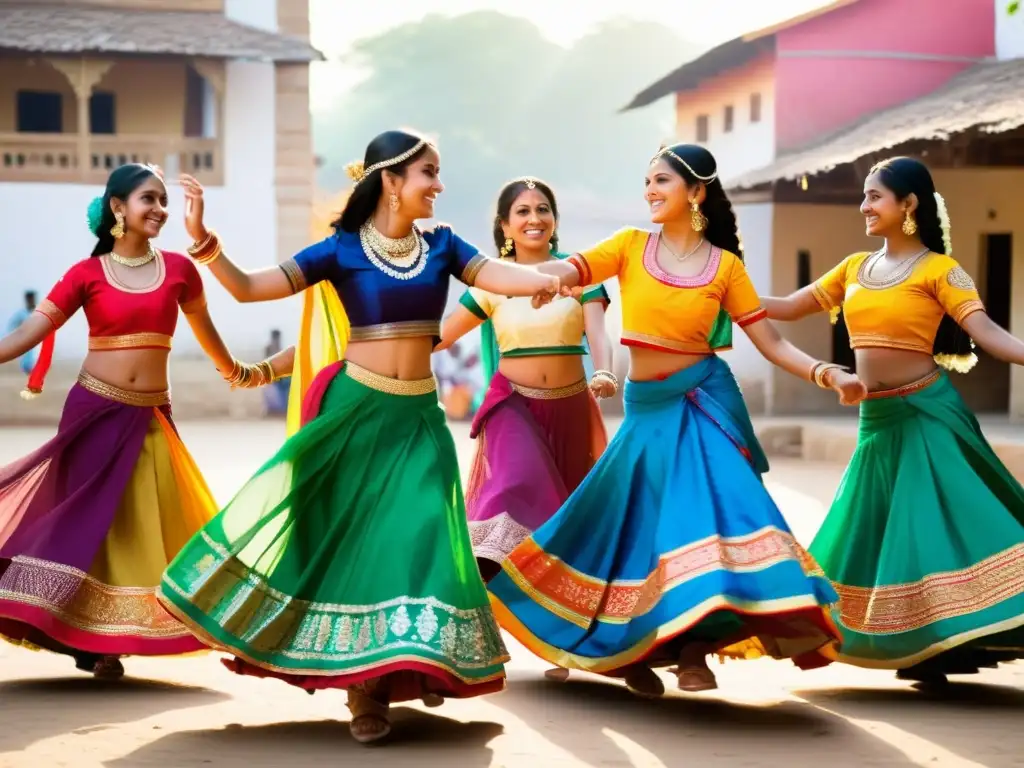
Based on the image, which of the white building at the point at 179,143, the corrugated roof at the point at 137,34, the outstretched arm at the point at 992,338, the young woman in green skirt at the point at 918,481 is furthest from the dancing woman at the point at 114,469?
the corrugated roof at the point at 137,34

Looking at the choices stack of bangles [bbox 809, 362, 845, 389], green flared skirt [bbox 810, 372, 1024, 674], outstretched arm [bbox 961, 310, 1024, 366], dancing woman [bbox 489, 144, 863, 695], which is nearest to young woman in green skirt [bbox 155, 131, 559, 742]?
dancing woman [bbox 489, 144, 863, 695]

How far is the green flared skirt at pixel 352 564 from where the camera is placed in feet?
17.9

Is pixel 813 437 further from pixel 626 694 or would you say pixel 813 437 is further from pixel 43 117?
pixel 43 117

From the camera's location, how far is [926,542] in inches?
255

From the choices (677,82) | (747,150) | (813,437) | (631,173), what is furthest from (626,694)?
(631,173)

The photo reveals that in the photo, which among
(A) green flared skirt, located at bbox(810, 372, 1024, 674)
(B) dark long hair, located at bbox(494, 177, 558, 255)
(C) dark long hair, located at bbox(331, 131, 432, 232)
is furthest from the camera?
(B) dark long hair, located at bbox(494, 177, 558, 255)

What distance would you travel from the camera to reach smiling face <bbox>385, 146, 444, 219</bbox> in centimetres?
585

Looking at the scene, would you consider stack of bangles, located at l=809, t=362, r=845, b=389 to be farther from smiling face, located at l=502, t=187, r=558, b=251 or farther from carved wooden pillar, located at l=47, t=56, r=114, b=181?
carved wooden pillar, located at l=47, t=56, r=114, b=181

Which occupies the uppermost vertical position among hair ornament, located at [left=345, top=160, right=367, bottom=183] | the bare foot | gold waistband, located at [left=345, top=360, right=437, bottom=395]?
hair ornament, located at [left=345, top=160, right=367, bottom=183]

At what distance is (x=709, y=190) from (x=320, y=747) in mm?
2444

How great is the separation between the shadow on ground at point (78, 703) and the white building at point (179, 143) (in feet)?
70.7

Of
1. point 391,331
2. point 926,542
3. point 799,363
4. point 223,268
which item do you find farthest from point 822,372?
point 223,268

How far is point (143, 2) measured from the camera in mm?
29891

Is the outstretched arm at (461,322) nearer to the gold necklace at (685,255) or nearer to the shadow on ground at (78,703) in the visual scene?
the gold necklace at (685,255)
